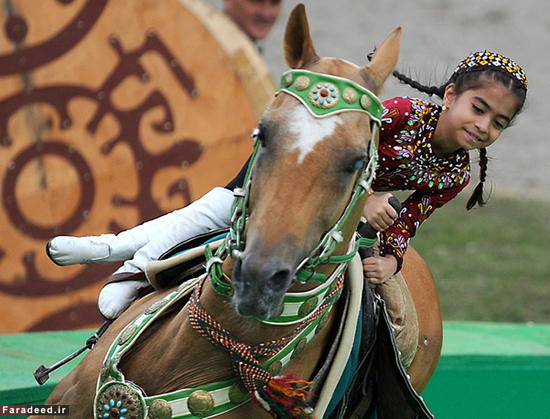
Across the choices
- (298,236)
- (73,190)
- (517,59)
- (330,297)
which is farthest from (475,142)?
(517,59)

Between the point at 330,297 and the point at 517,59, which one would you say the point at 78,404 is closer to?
the point at 330,297

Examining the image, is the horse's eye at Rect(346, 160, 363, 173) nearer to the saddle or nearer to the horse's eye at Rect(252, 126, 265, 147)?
the horse's eye at Rect(252, 126, 265, 147)

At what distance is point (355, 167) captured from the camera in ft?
6.21

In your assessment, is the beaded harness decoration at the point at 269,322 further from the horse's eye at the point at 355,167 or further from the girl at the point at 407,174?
the girl at the point at 407,174

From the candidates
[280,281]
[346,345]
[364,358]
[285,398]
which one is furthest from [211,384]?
[364,358]

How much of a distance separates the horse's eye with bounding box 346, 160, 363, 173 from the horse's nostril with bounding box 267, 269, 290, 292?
0.32m

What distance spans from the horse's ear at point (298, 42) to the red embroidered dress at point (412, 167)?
0.51 metres

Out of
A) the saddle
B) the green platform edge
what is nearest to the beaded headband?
the saddle

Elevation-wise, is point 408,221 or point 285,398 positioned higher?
point 408,221

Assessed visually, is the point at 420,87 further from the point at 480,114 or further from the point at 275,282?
the point at 275,282

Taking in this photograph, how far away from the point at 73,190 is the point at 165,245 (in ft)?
7.73

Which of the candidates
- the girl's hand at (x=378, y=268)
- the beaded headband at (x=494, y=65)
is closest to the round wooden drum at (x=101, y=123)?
the beaded headband at (x=494, y=65)

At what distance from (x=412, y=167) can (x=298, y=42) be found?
2.40 feet

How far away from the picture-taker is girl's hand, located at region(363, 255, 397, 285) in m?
2.57
